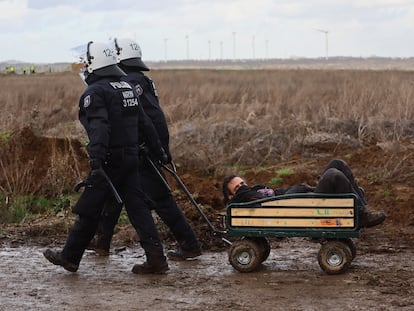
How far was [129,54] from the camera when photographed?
855cm

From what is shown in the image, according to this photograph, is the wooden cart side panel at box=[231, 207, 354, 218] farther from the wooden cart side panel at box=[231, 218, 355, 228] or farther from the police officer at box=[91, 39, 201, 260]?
the police officer at box=[91, 39, 201, 260]

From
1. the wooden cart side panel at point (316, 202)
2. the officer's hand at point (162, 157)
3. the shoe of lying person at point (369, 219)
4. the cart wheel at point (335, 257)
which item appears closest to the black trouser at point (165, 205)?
the officer's hand at point (162, 157)

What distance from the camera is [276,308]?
21.4 ft

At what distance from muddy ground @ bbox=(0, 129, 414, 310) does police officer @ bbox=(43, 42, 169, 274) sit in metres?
0.21

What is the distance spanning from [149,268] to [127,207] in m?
0.63

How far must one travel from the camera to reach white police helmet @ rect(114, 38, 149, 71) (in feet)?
27.9

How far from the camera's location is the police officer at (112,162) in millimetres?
7770

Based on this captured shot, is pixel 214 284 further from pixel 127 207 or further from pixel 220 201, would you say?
pixel 220 201

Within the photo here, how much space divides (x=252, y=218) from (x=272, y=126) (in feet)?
30.9

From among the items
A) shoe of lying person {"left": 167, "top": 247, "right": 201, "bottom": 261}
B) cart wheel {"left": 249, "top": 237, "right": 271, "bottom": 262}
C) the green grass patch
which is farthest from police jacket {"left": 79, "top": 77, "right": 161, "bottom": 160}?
the green grass patch

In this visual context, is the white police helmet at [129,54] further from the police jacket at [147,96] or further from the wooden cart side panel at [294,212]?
the wooden cart side panel at [294,212]

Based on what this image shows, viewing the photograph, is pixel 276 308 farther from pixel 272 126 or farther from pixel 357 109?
pixel 357 109

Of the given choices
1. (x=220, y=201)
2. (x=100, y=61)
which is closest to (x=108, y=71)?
(x=100, y=61)

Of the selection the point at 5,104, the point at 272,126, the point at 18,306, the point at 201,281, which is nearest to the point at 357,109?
the point at 272,126
